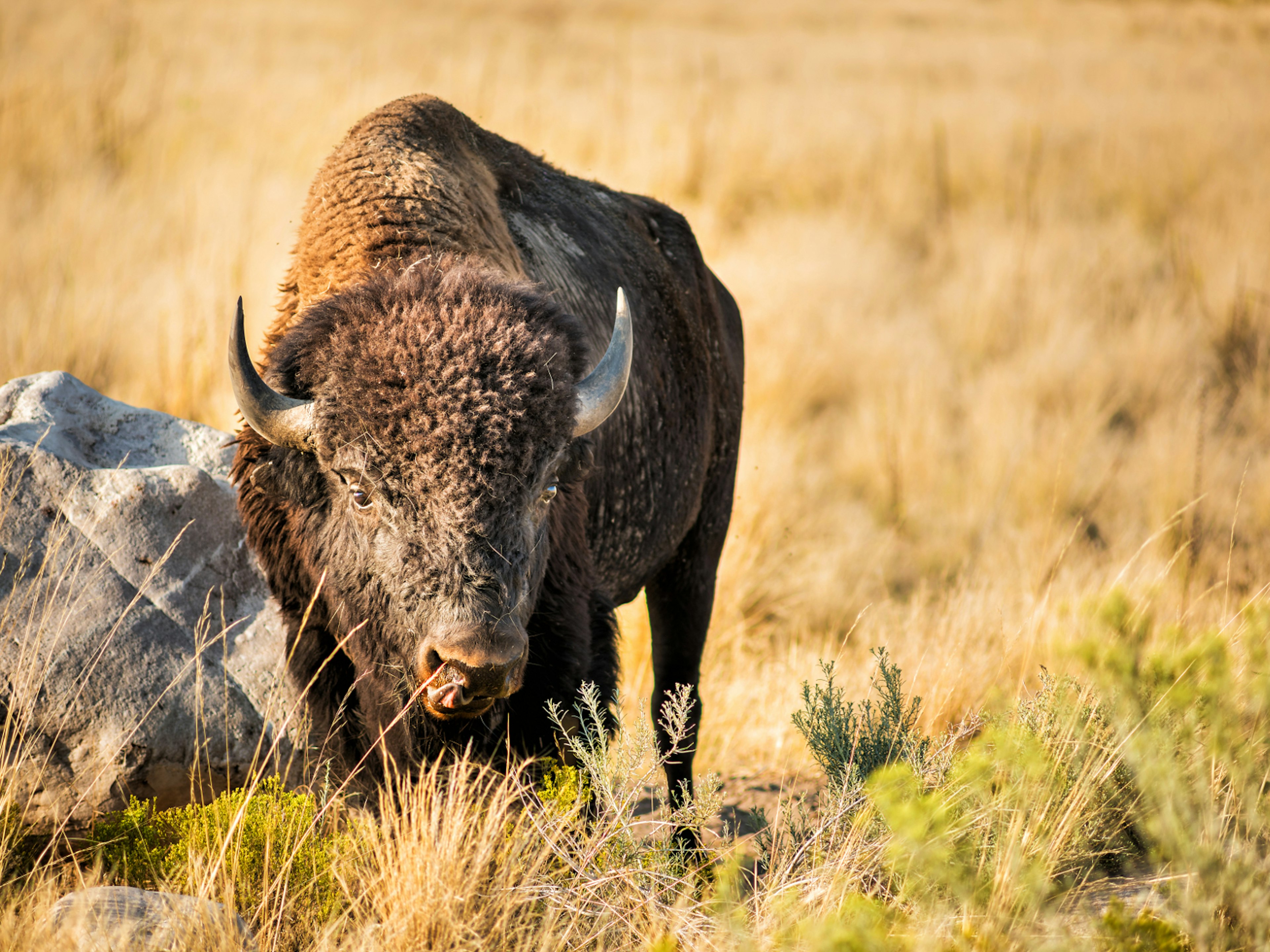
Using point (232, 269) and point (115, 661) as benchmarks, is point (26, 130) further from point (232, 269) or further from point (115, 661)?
point (115, 661)

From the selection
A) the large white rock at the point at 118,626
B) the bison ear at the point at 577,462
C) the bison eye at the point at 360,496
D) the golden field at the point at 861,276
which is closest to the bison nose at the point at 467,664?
the bison eye at the point at 360,496

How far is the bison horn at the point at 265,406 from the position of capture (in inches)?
105

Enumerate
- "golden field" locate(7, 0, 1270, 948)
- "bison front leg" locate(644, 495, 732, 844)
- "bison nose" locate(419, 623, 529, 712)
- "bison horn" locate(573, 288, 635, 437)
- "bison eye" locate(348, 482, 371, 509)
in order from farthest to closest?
"golden field" locate(7, 0, 1270, 948) < "bison front leg" locate(644, 495, 732, 844) < "bison horn" locate(573, 288, 635, 437) < "bison eye" locate(348, 482, 371, 509) < "bison nose" locate(419, 623, 529, 712)

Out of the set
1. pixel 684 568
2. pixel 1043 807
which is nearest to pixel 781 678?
pixel 684 568

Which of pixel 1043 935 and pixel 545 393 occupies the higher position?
pixel 545 393

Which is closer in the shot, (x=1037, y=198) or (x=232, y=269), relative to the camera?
(x=232, y=269)

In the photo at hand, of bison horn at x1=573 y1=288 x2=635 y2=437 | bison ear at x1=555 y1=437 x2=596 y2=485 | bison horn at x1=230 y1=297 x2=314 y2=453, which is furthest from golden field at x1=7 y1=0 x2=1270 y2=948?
bison horn at x1=230 y1=297 x2=314 y2=453

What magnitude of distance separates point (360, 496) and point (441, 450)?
0.35 m

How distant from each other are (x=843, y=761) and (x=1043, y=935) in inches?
34.8

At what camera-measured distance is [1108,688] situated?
3.26 meters

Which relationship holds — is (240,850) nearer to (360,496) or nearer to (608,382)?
(360,496)

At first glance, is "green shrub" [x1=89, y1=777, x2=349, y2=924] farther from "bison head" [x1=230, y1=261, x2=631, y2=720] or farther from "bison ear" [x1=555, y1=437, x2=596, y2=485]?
"bison ear" [x1=555, y1=437, x2=596, y2=485]

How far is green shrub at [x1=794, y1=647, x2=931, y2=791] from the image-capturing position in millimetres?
3359

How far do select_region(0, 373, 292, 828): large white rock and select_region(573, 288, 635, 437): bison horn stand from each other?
126 centimetres
